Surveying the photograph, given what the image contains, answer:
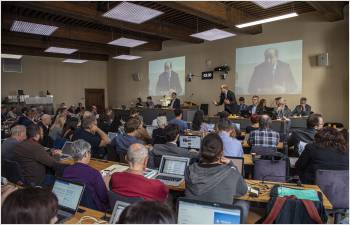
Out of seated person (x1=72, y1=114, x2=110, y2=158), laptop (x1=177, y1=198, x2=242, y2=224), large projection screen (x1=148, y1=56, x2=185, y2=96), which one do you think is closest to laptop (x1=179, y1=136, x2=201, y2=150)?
seated person (x1=72, y1=114, x2=110, y2=158)

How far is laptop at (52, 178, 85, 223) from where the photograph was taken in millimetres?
2072

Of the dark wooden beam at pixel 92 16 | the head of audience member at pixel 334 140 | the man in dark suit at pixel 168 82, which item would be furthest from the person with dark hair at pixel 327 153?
the man in dark suit at pixel 168 82

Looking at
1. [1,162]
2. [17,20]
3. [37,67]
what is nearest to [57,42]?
[17,20]

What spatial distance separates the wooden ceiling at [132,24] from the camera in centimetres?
635

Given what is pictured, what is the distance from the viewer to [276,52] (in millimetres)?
9039

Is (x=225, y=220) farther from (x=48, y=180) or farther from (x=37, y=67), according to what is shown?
(x=37, y=67)

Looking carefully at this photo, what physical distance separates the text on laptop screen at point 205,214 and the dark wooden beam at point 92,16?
5.27 metres

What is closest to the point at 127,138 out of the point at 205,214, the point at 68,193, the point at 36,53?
the point at 68,193

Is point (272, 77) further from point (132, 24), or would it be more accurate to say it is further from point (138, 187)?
point (138, 187)

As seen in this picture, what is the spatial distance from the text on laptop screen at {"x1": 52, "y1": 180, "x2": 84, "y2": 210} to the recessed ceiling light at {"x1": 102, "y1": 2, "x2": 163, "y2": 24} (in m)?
4.30

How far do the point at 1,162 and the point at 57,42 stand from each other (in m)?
8.04

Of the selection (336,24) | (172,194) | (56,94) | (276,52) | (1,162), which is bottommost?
(172,194)

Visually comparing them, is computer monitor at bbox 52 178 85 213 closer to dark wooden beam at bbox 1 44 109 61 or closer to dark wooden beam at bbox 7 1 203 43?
dark wooden beam at bbox 7 1 203 43

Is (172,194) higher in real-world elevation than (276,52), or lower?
lower
